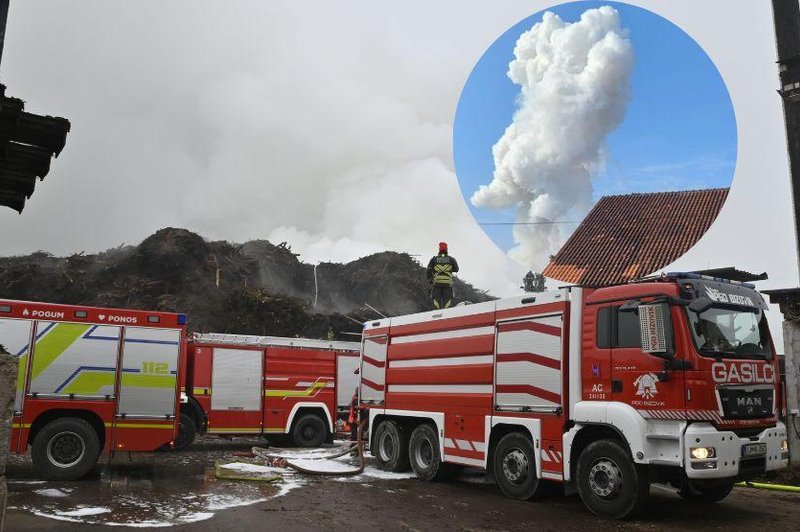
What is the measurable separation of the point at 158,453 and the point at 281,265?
2070cm

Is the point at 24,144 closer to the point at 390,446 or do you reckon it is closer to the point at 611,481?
the point at 611,481

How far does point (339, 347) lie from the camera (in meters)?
18.6

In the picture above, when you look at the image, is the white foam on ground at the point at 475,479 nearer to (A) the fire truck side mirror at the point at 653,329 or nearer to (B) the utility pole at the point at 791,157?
(A) the fire truck side mirror at the point at 653,329

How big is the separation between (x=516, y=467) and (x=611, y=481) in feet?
5.86

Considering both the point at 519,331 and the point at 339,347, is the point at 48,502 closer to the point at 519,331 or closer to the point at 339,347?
the point at 519,331

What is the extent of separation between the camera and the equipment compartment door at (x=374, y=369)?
1266 centimetres

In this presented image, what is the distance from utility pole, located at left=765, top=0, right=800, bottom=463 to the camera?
36.7ft

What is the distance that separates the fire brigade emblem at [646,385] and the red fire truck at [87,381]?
7.71 meters

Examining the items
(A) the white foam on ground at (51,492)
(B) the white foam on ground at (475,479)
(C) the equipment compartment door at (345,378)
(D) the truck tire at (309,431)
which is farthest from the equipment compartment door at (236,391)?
(B) the white foam on ground at (475,479)

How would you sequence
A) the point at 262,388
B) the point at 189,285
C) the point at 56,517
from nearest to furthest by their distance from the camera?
the point at 56,517, the point at 262,388, the point at 189,285

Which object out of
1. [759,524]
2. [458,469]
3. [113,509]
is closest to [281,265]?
[458,469]

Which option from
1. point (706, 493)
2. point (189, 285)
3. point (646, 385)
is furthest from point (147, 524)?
point (189, 285)

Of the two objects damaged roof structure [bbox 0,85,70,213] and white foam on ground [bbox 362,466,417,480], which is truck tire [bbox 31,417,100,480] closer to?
white foam on ground [bbox 362,466,417,480]

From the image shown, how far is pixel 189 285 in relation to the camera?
27391 mm
